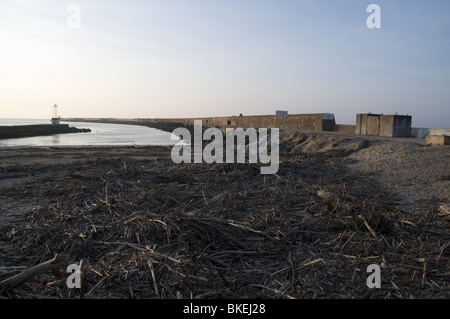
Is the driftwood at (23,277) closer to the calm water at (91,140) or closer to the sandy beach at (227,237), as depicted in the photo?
the sandy beach at (227,237)

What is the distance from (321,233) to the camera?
5684 millimetres

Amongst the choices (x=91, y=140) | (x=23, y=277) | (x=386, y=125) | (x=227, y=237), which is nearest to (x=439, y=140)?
(x=386, y=125)

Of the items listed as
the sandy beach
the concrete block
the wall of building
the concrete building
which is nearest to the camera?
the sandy beach

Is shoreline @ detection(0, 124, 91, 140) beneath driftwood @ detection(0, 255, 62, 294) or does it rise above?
above

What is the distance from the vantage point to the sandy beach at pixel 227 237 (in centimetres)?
402

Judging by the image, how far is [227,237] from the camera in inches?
209

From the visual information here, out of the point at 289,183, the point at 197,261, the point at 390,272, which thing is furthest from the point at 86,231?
the point at 289,183

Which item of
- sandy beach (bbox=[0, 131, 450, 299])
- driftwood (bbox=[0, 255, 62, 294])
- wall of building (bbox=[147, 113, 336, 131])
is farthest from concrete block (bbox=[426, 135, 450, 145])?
driftwood (bbox=[0, 255, 62, 294])

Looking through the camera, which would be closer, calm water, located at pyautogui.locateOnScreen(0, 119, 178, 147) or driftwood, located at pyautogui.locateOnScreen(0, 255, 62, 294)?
driftwood, located at pyautogui.locateOnScreen(0, 255, 62, 294)

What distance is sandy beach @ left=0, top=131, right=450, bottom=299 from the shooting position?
4020mm

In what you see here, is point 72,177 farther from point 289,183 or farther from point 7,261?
point 289,183

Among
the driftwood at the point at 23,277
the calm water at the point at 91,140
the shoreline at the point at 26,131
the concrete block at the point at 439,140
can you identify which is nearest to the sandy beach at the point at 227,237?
the driftwood at the point at 23,277

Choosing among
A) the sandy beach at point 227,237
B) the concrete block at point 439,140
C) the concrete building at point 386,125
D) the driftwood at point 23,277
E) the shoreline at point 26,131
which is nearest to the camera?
the driftwood at point 23,277

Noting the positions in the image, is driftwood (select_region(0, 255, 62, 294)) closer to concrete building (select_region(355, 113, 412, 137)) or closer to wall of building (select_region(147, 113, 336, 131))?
concrete building (select_region(355, 113, 412, 137))
